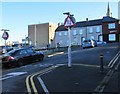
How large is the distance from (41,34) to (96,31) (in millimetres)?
24100

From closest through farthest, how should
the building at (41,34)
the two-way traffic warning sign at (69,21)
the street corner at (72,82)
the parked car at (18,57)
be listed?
1. the street corner at (72,82)
2. the two-way traffic warning sign at (69,21)
3. the parked car at (18,57)
4. the building at (41,34)

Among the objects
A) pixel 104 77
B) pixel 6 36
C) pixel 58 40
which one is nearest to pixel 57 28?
pixel 58 40

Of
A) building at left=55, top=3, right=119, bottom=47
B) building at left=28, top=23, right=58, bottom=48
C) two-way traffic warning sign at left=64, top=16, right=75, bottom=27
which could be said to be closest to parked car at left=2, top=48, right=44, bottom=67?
two-way traffic warning sign at left=64, top=16, right=75, bottom=27

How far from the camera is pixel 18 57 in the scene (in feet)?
76.2

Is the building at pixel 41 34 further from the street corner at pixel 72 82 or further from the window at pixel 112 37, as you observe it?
the street corner at pixel 72 82

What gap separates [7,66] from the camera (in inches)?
906

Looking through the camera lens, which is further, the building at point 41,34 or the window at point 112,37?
the building at point 41,34

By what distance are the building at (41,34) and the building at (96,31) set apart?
3.77m

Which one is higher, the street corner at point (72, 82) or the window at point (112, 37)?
the window at point (112, 37)

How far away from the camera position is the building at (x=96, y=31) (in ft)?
285

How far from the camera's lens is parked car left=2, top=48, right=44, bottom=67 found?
22.8 metres

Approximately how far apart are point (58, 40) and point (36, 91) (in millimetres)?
93855

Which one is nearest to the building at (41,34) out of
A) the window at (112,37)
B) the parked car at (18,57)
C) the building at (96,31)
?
the building at (96,31)

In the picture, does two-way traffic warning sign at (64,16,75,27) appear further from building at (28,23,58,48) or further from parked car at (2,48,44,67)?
building at (28,23,58,48)
